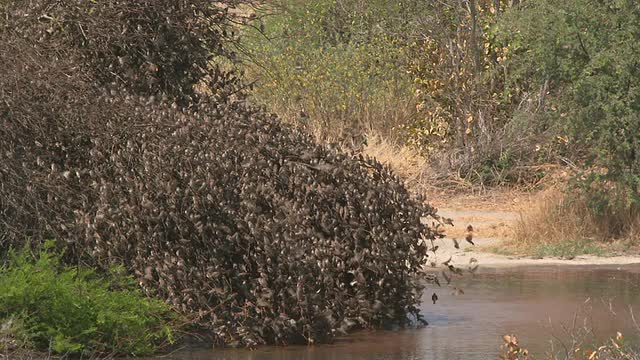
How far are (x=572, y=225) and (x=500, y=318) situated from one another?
4822 mm

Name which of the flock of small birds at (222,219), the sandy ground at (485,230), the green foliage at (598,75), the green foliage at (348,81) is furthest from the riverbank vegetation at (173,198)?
the green foliage at (348,81)

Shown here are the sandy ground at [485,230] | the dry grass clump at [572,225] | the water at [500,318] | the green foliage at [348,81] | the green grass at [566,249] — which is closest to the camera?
the water at [500,318]

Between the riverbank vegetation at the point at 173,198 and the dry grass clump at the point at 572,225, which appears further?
the dry grass clump at the point at 572,225

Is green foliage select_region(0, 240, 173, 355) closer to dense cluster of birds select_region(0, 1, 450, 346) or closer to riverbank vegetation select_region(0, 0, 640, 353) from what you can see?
riverbank vegetation select_region(0, 0, 640, 353)

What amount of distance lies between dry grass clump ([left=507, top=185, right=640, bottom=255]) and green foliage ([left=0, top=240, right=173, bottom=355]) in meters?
6.87

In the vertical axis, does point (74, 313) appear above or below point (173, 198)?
below

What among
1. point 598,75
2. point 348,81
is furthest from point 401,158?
point 598,75

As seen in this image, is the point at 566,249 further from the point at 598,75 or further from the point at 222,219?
the point at 222,219

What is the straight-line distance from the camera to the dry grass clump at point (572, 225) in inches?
653

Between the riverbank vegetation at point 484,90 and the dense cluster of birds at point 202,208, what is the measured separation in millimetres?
1196

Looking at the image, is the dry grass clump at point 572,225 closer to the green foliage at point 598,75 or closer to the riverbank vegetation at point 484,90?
the riverbank vegetation at point 484,90

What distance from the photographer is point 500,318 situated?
12148mm

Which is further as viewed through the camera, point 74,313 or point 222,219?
point 222,219

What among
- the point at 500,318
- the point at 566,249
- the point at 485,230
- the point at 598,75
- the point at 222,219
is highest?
the point at 598,75
